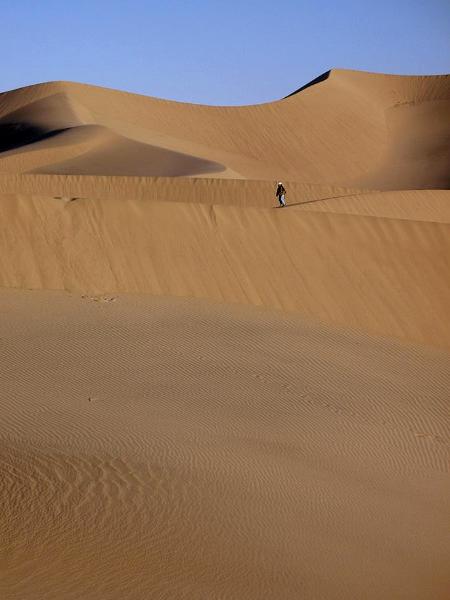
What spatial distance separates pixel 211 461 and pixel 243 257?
10153 mm

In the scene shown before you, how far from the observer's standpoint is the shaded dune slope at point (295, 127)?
50812mm

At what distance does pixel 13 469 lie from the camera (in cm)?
739

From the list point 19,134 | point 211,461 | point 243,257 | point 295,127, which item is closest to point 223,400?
point 211,461

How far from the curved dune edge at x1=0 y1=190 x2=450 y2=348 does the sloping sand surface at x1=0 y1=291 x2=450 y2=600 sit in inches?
80.5

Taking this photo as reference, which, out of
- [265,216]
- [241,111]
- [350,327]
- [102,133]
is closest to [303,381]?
[350,327]

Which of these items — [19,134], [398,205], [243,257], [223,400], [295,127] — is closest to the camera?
[223,400]

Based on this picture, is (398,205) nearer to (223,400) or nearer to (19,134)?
(223,400)

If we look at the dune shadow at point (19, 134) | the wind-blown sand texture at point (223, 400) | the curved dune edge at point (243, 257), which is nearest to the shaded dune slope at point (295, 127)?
the dune shadow at point (19, 134)

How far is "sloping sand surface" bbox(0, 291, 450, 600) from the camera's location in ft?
20.8

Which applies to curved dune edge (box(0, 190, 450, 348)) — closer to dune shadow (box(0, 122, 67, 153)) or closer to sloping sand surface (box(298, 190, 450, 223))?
sloping sand surface (box(298, 190, 450, 223))

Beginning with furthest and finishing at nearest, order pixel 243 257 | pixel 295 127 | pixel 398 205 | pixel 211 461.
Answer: pixel 295 127 → pixel 398 205 → pixel 243 257 → pixel 211 461

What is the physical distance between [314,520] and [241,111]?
5115 cm

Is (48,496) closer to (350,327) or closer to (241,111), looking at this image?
(350,327)

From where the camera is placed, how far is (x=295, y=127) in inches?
2203
